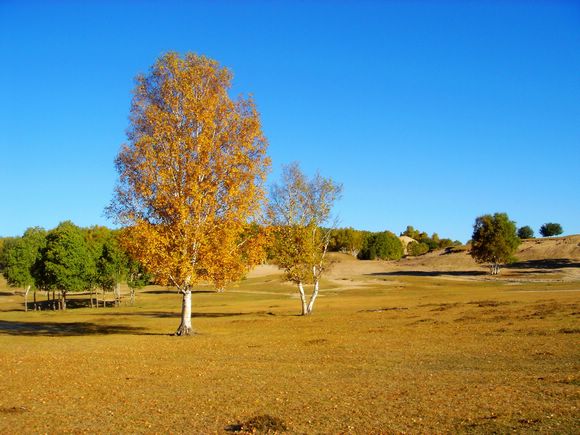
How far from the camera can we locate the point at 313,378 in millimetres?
20156

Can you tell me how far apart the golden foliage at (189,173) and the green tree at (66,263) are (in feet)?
167

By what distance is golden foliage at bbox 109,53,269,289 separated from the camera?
35562 millimetres

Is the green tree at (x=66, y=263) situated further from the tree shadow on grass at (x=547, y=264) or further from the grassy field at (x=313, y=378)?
the tree shadow on grass at (x=547, y=264)

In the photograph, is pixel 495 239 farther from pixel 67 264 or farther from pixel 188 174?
pixel 188 174

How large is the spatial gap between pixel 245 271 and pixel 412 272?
11228cm

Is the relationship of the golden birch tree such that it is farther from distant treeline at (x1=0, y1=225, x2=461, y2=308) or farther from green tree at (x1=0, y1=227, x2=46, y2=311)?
green tree at (x1=0, y1=227, x2=46, y2=311)

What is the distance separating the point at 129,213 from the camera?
36.9m

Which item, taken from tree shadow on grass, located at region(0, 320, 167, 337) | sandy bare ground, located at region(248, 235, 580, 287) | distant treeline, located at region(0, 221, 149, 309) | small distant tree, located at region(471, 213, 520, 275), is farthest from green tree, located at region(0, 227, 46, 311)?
small distant tree, located at region(471, 213, 520, 275)

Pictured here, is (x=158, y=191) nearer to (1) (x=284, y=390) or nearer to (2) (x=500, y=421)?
(1) (x=284, y=390)

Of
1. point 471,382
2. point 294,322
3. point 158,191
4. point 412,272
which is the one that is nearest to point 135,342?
point 158,191

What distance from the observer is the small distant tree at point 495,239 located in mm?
121312

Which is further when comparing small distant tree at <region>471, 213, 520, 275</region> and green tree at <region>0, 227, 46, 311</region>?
small distant tree at <region>471, 213, 520, 275</region>

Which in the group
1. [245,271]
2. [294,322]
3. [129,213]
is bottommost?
[294,322]

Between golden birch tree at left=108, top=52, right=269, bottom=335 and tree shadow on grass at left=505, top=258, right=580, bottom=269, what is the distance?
365 ft
